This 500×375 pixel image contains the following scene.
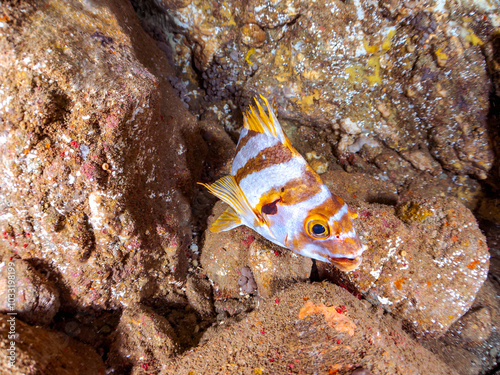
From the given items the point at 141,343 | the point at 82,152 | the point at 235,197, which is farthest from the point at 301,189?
the point at 141,343

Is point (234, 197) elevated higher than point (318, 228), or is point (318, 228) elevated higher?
point (234, 197)

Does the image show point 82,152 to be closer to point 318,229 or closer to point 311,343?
point 318,229

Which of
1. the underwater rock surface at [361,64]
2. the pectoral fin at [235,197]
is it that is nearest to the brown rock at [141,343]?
the pectoral fin at [235,197]

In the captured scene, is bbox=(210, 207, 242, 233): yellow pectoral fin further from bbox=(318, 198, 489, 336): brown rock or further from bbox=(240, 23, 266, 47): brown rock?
bbox=(240, 23, 266, 47): brown rock

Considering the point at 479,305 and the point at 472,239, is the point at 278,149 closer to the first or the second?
the point at 472,239

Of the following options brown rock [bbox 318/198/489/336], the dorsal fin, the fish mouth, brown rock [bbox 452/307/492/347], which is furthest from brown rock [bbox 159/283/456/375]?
the dorsal fin

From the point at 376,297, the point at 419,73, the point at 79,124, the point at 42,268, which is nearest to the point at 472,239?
the point at 376,297
